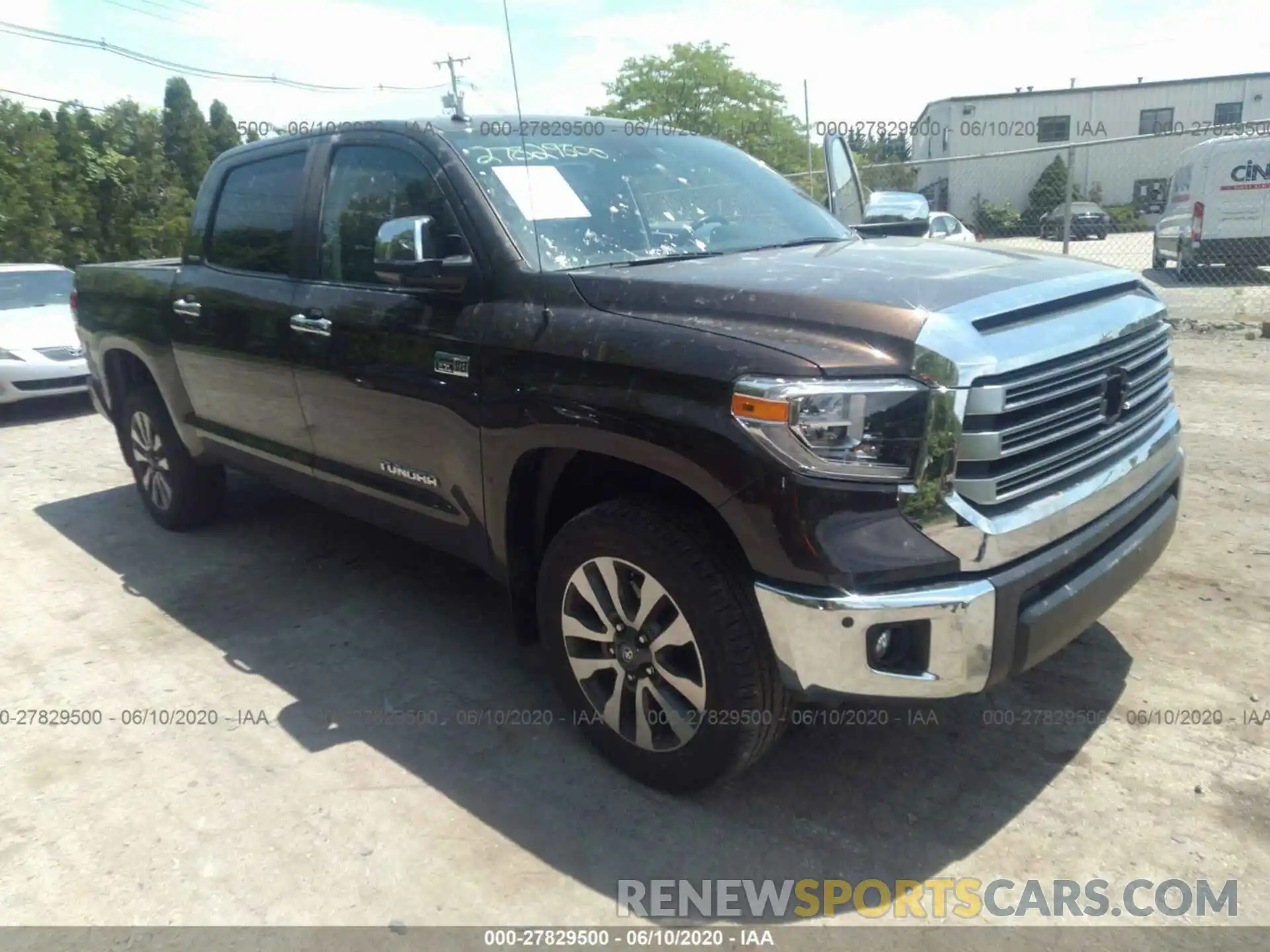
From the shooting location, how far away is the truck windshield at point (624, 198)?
3297 mm

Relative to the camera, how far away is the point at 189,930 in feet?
8.38

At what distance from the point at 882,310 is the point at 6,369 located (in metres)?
9.09

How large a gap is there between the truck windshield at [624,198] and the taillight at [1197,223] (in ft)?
47.6

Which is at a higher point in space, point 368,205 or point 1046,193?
point 368,205

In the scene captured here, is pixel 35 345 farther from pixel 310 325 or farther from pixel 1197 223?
pixel 1197 223

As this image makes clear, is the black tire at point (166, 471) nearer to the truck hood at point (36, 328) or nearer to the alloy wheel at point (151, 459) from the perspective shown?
the alloy wheel at point (151, 459)

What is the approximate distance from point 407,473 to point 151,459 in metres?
2.68

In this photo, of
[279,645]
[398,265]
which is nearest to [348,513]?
[279,645]

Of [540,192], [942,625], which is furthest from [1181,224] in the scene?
[942,625]

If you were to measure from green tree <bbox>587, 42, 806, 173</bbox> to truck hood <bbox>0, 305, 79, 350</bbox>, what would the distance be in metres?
23.5

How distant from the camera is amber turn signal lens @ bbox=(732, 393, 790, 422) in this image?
2387mm

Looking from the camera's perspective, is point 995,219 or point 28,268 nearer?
point 28,268

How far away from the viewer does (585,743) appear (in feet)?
10.8

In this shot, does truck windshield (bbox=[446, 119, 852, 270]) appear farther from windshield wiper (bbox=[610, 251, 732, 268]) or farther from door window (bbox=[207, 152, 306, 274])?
door window (bbox=[207, 152, 306, 274])
